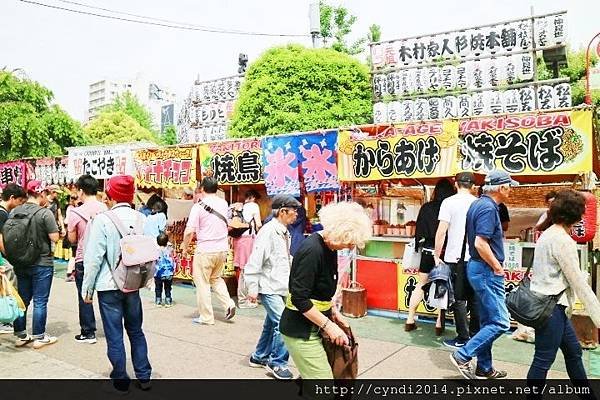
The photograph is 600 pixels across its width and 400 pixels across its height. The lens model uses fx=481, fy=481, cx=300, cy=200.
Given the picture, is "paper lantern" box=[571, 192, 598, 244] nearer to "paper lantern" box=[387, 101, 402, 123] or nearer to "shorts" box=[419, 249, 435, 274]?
"shorts" box=[419, 249, 435, 274]

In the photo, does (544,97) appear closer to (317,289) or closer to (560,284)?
(560,284)

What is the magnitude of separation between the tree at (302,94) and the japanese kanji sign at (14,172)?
24.6 feet

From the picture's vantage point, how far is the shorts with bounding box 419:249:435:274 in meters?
6.20

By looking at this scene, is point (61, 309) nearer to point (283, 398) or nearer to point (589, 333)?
point (283, 398)

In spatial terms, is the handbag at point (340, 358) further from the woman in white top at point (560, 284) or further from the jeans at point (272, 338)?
the woman in white top at point (560, 284)

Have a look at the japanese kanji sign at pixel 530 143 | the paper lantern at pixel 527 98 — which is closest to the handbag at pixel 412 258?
the japanese kanji sign at pixel 530 143

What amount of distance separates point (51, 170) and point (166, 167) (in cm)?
457

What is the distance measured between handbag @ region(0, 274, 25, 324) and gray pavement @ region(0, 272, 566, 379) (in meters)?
0.48

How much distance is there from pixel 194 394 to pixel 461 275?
286 centimetres

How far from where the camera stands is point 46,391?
14.2 ft

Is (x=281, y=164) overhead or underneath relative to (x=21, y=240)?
overhead

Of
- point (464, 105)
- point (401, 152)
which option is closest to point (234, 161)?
point (401, 152)

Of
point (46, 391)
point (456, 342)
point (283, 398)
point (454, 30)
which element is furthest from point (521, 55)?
point (46, 391)

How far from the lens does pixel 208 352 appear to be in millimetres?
5477
